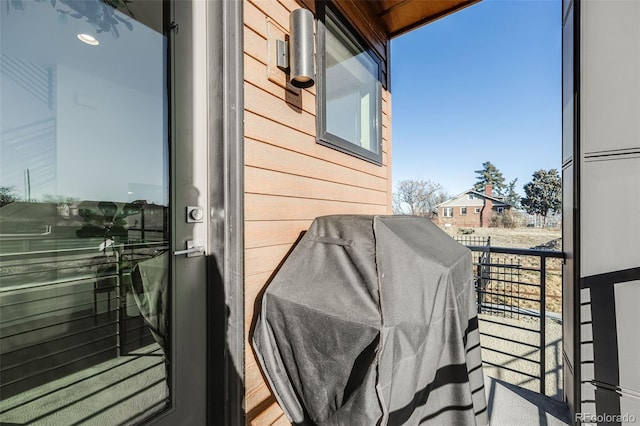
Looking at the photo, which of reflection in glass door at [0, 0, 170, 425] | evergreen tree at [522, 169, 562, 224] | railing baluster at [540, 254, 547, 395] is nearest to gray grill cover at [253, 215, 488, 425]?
reflection in glass door at [0, 0, 170, 425]

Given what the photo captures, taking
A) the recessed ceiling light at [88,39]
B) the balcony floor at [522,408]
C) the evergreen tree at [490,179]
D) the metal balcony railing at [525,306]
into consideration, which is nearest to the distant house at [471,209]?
the evergreen tree at [490,179]

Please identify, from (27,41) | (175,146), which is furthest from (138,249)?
(27,41)

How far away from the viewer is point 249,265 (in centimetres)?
129

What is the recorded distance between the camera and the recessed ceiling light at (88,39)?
2.93ft

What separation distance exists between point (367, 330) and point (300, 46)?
1.41 m

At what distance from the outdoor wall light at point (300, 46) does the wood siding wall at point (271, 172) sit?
112 millimetres

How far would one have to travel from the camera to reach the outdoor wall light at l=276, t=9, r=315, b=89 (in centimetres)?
143

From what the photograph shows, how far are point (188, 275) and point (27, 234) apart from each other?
52 centimetres

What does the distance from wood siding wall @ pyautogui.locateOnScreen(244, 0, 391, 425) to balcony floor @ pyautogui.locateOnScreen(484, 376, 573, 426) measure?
1483 mm

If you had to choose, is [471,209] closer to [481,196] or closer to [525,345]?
[481,196]

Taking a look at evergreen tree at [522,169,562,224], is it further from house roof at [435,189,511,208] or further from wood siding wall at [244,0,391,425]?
wood siding wall at [244,0,391,425]

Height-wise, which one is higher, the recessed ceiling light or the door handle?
the recessed ceiling light

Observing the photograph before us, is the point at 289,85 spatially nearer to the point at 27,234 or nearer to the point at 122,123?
the point at 122,123

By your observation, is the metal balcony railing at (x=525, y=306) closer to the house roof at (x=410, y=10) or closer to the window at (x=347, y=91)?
the window at (x=347, y=91)
